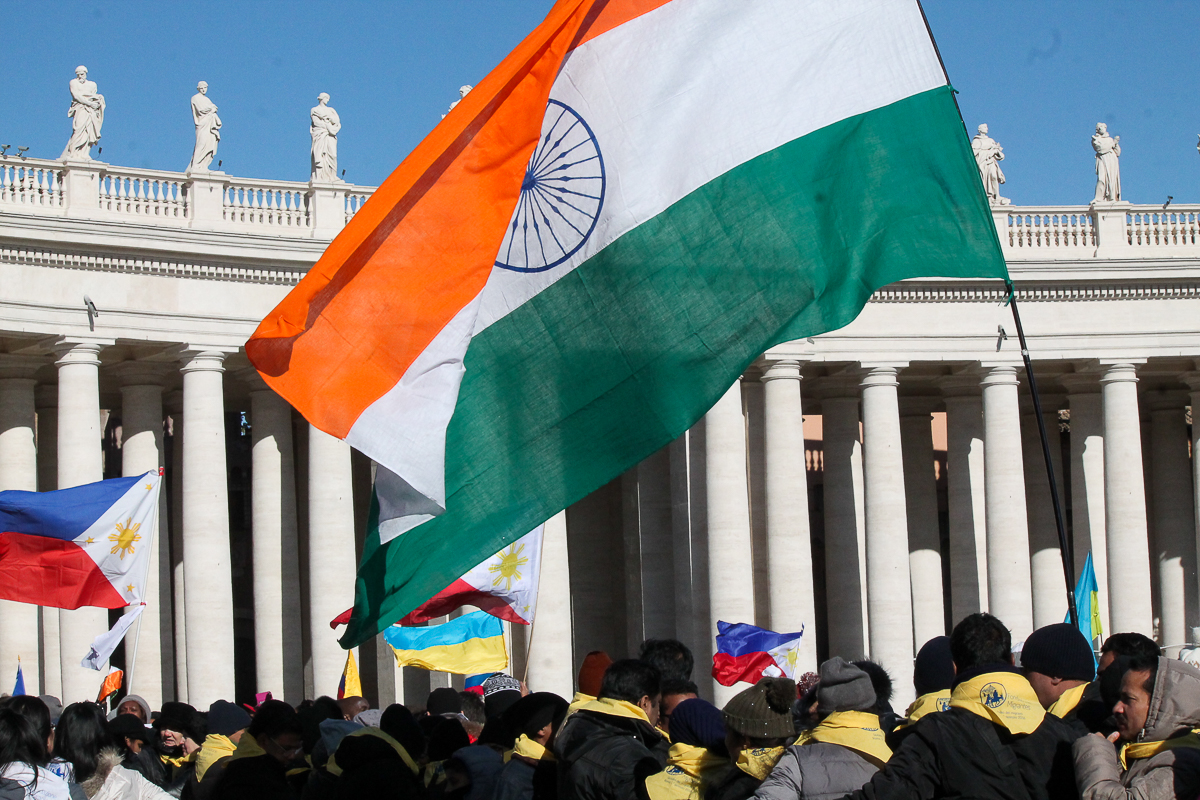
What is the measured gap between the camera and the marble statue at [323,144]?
49625 millimetres

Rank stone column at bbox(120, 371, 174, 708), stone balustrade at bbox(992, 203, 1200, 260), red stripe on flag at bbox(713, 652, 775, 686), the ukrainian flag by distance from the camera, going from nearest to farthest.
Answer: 1. the ukrainian flag
2. red stripe on flag at bbox(713, 652, 775, 686)
3. stone column at bbox(120, 371, 174, 708)
4. stone balustrade at bbox(992, 203, 1200, 260)

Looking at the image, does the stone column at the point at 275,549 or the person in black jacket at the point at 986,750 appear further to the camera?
the stone column at the point at 275,549

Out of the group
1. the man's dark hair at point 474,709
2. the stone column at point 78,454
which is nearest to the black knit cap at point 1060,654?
the man's dark hair at point 474,709

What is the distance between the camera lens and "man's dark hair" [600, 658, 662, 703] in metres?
13.8

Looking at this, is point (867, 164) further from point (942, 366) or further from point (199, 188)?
point (942, 366)

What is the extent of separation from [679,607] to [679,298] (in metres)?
36.5

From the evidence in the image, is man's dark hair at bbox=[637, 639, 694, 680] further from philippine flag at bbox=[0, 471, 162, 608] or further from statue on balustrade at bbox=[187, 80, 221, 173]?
statue on balustrade at bbox=[187, 80, 221, 173]

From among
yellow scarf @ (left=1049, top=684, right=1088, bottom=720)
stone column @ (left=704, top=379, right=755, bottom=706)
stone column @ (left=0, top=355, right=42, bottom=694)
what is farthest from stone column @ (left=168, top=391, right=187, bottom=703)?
yellow scarf @ (left=1049, top=684, right=1088, bottom=720)

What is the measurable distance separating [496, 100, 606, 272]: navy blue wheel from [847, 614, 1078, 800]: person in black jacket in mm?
6737

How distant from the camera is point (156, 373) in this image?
49594mm

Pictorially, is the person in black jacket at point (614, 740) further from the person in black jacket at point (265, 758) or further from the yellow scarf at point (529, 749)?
the person in black jacket at point (265, 758)

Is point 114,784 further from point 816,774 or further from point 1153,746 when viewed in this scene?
point 1153,746

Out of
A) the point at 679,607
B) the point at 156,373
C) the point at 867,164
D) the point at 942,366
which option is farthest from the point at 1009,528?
the point at 867,164

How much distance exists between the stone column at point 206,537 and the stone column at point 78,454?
8.58 ft
